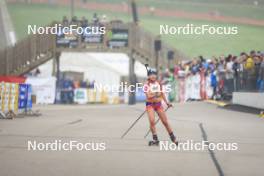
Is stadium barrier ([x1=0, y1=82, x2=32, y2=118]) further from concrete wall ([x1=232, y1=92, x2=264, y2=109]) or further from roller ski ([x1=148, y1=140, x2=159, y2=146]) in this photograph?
roller ski ([x1=148, y1=140, x2=159, y2=146])

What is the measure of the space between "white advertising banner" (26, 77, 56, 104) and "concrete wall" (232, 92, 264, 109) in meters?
15.5

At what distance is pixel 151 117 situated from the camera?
448 inches

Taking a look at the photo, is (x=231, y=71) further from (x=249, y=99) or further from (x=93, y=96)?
(x=93, y=96)

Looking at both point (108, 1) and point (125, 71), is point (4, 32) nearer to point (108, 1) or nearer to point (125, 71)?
point (108, 1)

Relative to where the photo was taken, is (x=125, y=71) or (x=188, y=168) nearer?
(x=188, y=168)

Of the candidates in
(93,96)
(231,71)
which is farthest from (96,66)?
(231,71)

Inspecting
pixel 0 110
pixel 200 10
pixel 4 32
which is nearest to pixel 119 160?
pixel 0 110

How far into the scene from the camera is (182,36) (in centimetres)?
6581

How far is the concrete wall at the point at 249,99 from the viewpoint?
60.7 ft

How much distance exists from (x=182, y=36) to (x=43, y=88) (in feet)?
111

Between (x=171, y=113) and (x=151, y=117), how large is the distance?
29.8ft

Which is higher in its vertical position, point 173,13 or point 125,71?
point 173,13

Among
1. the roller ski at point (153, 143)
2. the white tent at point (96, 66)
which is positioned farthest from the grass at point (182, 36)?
the roller ski at point (153, 143)

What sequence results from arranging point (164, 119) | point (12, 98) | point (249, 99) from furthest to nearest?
point (249, 99)
point (12, 98)
point (164, 119)
